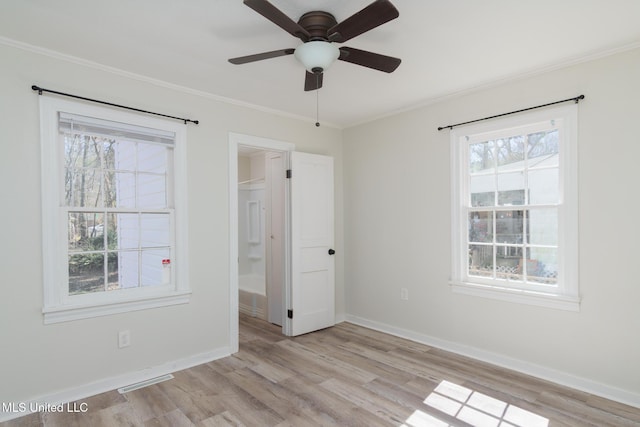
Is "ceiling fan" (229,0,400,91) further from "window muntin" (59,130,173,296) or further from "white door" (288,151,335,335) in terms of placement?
"white door" (288,151,335,335)

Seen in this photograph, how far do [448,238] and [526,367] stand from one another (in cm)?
130

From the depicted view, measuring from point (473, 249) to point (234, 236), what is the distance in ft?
7.86

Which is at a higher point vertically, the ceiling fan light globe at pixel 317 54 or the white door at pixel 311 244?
the ceiling fan light globe at pixel 317 54

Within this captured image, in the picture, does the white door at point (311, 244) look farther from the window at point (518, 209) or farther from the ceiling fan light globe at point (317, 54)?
the ceiling fan light globe at point (317, 54)

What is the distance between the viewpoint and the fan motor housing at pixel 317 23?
2.13 m

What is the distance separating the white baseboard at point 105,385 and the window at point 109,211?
54 centimetres

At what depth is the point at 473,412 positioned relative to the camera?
252 centimetres

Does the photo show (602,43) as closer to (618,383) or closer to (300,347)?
(618,383)

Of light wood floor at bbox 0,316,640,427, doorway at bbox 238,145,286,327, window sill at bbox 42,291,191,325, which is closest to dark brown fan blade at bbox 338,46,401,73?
doorway at bbox 238,145,286,327

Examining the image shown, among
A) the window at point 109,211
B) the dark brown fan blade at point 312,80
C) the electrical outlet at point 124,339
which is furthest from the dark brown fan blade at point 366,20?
the electrical outlet at point 124,339

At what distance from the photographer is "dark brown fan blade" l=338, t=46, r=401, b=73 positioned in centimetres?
223

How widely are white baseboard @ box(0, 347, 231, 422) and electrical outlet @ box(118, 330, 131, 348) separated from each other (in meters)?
0.24

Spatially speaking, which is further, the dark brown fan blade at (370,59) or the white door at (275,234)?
the white door at (275,234)

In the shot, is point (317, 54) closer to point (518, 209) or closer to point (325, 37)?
point (325, 37)
